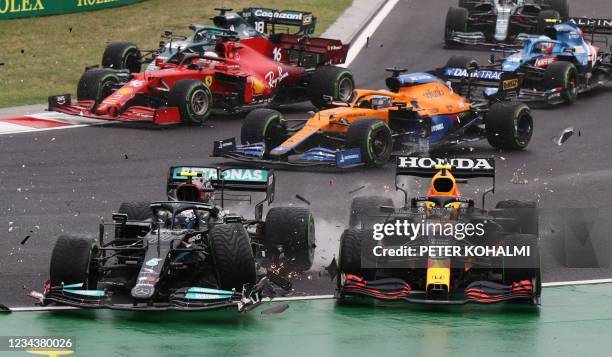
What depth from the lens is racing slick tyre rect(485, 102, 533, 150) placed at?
2736 cm

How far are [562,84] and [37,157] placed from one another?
494 inches

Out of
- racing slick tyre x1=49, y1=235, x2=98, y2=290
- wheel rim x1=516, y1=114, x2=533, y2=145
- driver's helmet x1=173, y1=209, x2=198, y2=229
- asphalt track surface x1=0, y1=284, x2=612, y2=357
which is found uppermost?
wheel rim x1=516, y1=114, x2=533, y2=145

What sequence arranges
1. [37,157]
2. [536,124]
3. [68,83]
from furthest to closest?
1. [68,83]
2. [536,124]
3. [37,157]

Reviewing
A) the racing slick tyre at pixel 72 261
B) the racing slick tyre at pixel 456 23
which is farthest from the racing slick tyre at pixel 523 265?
the racing slick tyre at pixel 456 23

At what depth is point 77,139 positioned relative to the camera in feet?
94.5

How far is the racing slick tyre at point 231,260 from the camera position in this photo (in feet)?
53.2

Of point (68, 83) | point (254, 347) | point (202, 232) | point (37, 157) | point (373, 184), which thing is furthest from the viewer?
point (68, 83)

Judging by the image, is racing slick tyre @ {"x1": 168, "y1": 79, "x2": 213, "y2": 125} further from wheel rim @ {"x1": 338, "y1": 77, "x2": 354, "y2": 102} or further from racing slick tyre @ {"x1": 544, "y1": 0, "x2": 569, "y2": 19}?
racing slick tyre @ {"x1": 544, "y1": 0, "x2": 569, "y2": 19}

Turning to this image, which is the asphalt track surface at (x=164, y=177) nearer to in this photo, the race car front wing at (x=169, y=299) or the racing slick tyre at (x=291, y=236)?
the racing slick tyre at (x=291, y=236)

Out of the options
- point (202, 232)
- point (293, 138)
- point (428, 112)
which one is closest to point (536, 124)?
point (428, 112)

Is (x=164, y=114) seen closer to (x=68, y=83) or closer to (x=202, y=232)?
(x=68, y=83)

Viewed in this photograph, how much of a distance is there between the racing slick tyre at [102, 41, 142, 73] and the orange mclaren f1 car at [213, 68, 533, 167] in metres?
6.34

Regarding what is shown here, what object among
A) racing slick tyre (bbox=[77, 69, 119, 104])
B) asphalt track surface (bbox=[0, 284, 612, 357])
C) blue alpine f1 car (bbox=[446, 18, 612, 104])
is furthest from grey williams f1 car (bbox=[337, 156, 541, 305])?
blue alpine f1 car (bbox=[446, 18, 612, 104])

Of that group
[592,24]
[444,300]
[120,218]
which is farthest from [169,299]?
[592,24]
